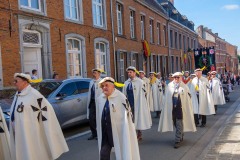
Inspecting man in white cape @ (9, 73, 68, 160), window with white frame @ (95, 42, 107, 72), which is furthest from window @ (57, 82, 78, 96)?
window with white frame @ (95, 42, 107, 72)

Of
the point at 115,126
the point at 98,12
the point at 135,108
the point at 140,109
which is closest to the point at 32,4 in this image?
the point at 98,12

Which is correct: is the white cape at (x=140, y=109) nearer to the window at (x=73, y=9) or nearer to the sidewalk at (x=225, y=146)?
the sidewalk at (x=225, y=146)

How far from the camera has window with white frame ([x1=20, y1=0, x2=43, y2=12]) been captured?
579 inches

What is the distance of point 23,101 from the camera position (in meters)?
5.36

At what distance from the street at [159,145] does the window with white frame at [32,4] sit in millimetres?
6771

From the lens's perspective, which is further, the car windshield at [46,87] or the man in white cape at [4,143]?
the car windshield at [46,87]

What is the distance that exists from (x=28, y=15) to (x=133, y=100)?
800 cm

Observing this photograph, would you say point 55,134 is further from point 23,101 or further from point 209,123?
point 209,123

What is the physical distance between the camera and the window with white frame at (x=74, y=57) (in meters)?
17.9

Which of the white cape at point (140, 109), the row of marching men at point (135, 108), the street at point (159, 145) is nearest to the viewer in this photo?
the row of marching men at point (135, 108)

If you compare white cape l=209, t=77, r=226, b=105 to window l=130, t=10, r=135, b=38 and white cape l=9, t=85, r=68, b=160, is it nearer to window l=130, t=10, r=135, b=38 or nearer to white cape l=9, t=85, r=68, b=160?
white cape l=9, t=85, r=68, b=160

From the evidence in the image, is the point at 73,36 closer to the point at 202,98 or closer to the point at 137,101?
the point at 202,98

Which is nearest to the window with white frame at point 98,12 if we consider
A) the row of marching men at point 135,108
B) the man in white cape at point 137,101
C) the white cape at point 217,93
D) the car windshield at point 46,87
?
the row of marching men at point 135,108

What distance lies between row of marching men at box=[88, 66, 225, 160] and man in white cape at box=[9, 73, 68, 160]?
29.5 inches
